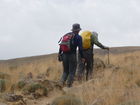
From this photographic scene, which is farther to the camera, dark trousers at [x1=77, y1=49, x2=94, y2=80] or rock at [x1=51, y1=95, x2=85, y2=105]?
dark trousers at [x1=77, y1=49, x2=94, y2=80]

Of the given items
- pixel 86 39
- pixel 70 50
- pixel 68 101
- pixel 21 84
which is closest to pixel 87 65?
Result: pixel 86 39

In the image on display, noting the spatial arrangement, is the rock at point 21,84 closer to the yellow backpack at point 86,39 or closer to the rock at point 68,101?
the rock at point 68,101

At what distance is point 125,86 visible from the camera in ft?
33.2

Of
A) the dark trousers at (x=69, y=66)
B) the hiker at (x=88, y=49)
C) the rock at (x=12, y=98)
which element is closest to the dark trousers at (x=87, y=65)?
the hiker at (x=88, y=49)

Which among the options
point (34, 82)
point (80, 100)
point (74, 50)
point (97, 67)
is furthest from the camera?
point (97, 67)

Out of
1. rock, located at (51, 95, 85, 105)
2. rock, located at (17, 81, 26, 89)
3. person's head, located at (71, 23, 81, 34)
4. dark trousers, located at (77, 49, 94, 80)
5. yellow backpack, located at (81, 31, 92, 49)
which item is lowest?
rock, located at (51, 95, 85, 105)

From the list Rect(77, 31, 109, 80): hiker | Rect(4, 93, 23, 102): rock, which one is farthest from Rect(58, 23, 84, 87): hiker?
Rect(4, 93, 23, 102): rock

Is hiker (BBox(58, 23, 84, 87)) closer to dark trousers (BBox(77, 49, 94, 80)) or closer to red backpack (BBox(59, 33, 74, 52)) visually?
red backpack (BBox(59, 33, 74, 52))

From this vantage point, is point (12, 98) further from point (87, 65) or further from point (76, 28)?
point (87, 65)

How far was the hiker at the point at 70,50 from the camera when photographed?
10797mm

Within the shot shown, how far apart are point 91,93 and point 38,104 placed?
1124 mm

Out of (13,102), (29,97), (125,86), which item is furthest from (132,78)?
(13,102)

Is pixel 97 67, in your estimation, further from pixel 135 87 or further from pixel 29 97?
pixel 29 97

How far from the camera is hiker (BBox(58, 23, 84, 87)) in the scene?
425 inches
